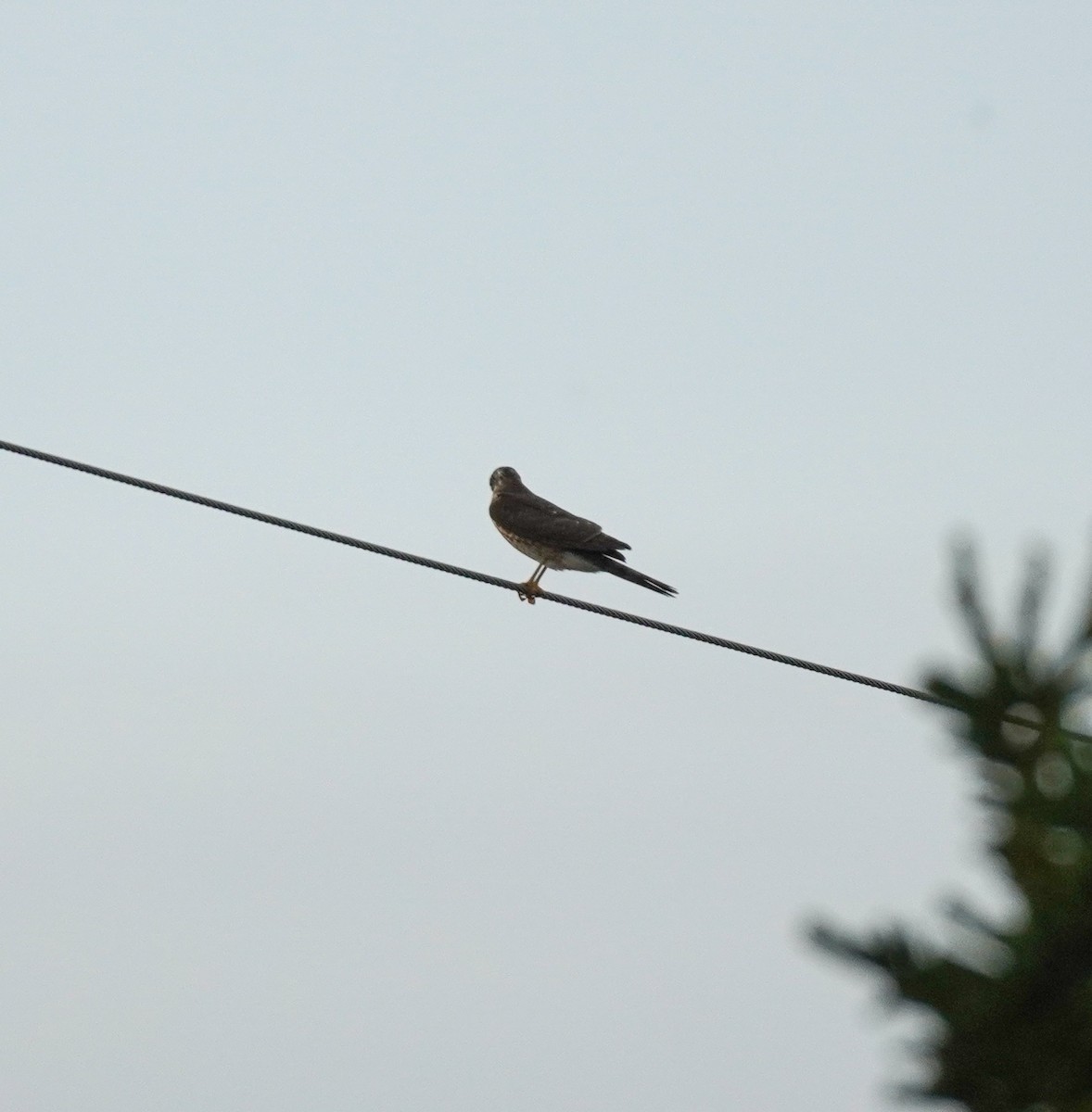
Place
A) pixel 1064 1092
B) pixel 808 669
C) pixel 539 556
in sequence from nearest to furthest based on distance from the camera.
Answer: pixel 1064 1092 < pixel 808 669 < pixel 539 556

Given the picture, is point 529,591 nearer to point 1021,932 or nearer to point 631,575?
point 631,575

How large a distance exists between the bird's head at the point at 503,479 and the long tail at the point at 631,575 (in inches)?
123

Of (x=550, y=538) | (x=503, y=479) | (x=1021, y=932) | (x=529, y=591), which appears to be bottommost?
(x=1021, y=932)

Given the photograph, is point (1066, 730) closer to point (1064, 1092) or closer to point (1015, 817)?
point (1015, 817)

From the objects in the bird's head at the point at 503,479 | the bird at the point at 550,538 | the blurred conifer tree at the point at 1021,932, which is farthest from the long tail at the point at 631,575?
the blurred conifer tree at the point at 1021,932

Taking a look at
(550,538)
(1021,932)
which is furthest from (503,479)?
(1021,932)

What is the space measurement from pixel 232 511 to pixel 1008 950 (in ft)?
21.7

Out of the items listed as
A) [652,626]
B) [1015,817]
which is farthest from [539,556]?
[1015,817]

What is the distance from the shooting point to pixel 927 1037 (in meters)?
2.39

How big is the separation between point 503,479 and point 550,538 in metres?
2.59

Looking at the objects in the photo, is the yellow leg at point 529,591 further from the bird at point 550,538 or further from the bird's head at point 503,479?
the bird's head at point 503,479

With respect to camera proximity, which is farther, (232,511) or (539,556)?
(539,556)

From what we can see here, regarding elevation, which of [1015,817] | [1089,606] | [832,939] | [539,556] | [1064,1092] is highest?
[539,556]

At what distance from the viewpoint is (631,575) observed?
12523 mm
